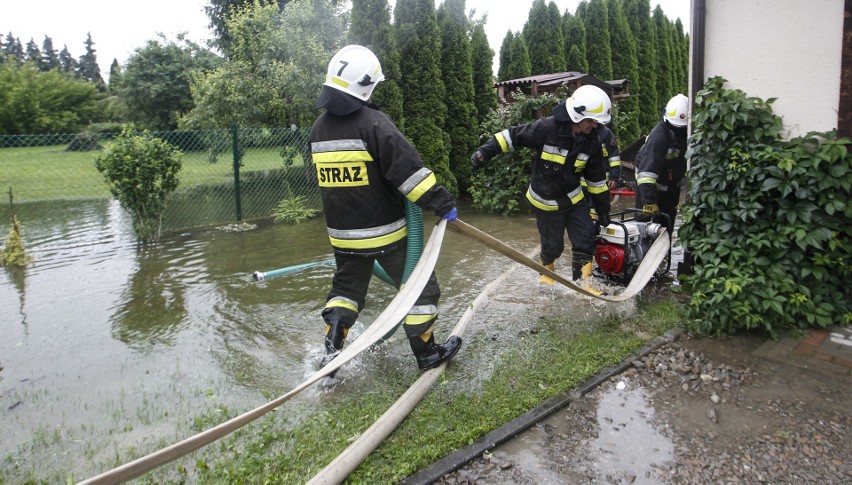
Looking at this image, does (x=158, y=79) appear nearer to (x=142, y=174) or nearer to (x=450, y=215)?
(x=142, y=174)

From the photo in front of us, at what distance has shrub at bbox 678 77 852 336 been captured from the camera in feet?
12.6

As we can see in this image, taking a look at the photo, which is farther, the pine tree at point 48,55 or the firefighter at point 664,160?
the pine tree at point 48,55

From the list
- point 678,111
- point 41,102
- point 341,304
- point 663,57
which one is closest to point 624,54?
point 663,57

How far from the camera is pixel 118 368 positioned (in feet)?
12.9

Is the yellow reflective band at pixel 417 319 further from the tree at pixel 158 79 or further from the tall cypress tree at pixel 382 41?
the tree at pixel 158 79

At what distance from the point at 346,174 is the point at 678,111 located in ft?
11.6

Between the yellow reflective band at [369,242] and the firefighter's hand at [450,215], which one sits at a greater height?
the firefighter's hand at [450,215]

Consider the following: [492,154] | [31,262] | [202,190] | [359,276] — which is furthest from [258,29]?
[359,276]

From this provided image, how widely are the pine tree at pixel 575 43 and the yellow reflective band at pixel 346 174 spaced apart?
14.3 m

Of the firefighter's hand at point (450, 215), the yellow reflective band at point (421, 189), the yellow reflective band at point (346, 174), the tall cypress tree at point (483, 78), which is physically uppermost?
the tall cypress tree at point (483, 78)

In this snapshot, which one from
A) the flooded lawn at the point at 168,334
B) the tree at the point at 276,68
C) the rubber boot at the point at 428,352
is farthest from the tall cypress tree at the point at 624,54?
the rubber boot at the point at 428,352

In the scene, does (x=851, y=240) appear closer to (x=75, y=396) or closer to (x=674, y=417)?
(x=674, y=417)

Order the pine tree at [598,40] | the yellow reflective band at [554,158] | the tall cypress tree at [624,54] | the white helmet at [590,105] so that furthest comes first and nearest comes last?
the tall cypress tree at [624,54]
the pine tree at [598,40]
the yellow reflective band at [554,158]
the white helmet at [590,105]

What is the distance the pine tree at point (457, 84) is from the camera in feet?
36.6
